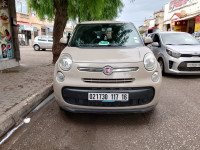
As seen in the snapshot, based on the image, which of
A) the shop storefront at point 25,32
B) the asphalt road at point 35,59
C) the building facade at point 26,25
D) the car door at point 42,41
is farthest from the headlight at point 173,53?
the shop storefront at point 25,32

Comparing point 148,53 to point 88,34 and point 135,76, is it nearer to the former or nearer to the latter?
point 135,76

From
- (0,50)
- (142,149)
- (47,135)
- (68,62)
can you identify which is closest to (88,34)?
(68,62)

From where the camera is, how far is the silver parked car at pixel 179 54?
18.5 ft

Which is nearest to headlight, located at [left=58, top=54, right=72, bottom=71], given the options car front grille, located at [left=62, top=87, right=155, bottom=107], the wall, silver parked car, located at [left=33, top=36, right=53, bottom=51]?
car front grille, located at [left=62, top=87, right=155, bottom=107]

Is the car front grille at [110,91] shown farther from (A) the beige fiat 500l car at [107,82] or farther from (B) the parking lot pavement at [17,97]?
(B) the parking lot pavement at [17,97]

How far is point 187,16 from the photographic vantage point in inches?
976

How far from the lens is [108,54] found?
111 inches

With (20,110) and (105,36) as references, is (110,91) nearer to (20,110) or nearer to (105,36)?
(105,36)

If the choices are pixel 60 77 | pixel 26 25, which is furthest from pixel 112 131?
pixel 26 25

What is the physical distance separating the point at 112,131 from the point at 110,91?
608 mm

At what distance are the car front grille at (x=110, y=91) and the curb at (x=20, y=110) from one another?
3.28ft

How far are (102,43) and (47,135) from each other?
6.46 ft

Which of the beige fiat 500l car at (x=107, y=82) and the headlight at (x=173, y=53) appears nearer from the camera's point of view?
the beige fiat 500l car at (x=107, y=82)

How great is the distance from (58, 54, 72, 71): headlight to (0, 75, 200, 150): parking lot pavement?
91 centimetres
